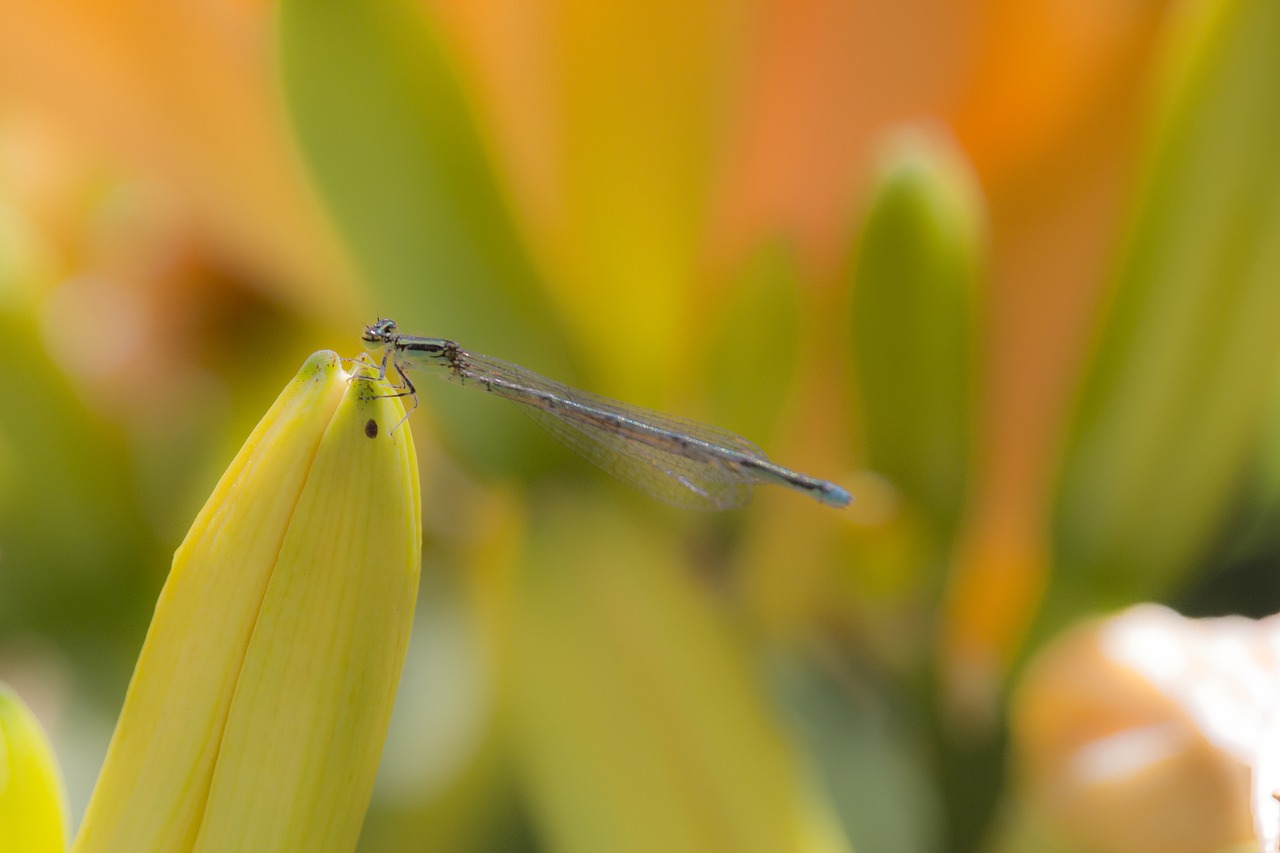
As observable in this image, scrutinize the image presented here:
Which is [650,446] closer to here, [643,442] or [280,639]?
[643,442]

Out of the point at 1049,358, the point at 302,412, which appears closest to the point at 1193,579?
the point at 1049,358

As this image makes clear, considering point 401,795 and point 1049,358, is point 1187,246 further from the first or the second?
point 401,795

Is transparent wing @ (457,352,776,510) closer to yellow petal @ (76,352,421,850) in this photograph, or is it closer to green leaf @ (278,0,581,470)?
green leaf @ (278,0,581,470)

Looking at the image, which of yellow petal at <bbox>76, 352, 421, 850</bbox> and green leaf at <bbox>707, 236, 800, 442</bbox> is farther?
green leaf at <bbox>707, 236, 800, 442</bbox>

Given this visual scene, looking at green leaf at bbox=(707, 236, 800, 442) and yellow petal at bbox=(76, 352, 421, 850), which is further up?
green leaf at bbox=(707, 236, 800, 442)

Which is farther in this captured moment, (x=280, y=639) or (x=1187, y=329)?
(x=1187, y=329)

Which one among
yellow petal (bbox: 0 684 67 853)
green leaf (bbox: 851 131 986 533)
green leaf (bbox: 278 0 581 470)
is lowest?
yellow petal (bbox: 0 684 67 853)

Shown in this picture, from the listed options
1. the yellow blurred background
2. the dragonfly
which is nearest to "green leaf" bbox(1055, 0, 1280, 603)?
the yellow blurred background

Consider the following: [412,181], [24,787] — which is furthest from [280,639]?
[412,181]
